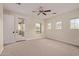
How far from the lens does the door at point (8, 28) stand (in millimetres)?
5527

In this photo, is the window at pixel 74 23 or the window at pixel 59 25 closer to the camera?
the window at pixel 74 23

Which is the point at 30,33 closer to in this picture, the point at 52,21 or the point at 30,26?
the point at 30,26

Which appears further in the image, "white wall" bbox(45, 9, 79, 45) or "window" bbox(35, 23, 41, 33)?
"window" bbox(35, 23, 41, 33)

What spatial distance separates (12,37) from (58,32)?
12.5 ft

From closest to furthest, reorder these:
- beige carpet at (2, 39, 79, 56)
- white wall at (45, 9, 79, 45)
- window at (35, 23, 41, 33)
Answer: beige carpet at (2, 39, 79, 56), white wall at (45, 9, 79, 45), window at (35, 23, 41, 33)

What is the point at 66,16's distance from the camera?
633 cm

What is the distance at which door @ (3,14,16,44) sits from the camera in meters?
5.53

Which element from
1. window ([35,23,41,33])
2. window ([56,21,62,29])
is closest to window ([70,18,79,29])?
window ([56,21,62,29])

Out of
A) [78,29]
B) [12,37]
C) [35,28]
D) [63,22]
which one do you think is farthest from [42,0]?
[35,28]

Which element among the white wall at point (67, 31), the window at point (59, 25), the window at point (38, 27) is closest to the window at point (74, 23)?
the white wall at point (67, 31)

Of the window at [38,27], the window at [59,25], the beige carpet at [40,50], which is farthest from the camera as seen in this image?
the window at [38,27]

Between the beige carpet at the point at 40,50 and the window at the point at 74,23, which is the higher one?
the window at the point at 74,23

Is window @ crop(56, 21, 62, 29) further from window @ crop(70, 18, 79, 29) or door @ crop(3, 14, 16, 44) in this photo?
door @ crop(3, 14, 16, 44)

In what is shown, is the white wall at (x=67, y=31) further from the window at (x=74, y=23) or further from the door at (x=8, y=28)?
the door at (x=8, y=28)
